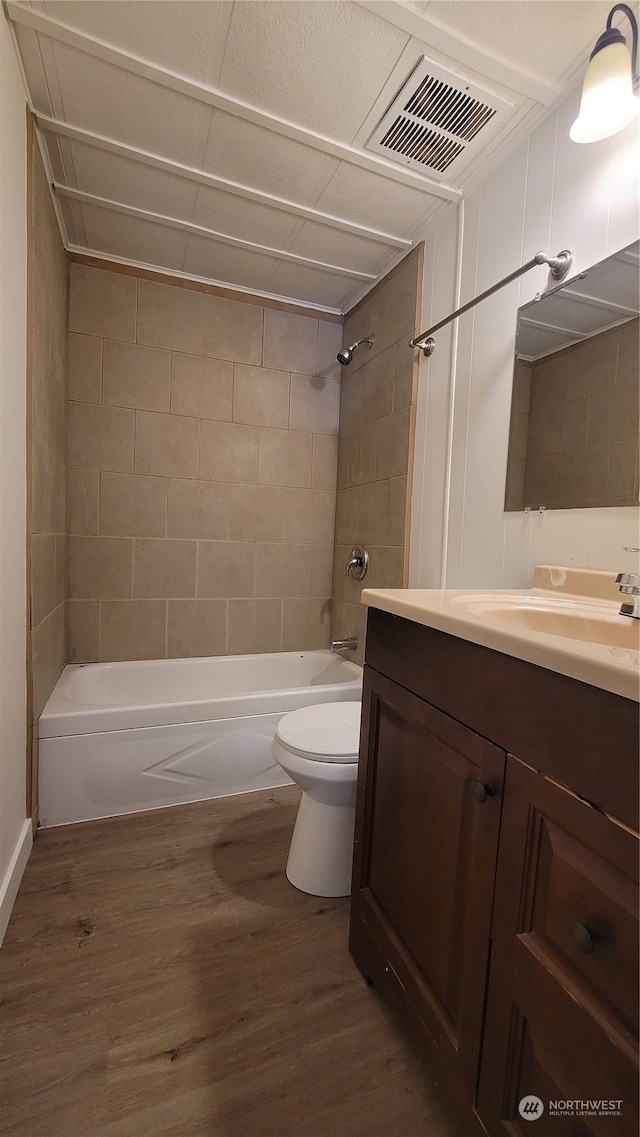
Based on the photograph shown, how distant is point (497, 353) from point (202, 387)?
59.8 inches

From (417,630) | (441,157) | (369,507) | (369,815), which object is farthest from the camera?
(369,507)

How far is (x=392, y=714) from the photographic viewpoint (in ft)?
3.31

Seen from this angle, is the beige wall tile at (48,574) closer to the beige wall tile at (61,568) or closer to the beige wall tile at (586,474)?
the beige wall tile at (61,568)

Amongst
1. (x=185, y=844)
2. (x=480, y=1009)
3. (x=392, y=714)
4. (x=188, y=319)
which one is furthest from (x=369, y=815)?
(x=188, y=319)

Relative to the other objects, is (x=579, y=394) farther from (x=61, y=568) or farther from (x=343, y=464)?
(x=61, y=568)

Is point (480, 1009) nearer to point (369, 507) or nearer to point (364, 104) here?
point (369, 507)

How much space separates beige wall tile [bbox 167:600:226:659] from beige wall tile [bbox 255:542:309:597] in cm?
26

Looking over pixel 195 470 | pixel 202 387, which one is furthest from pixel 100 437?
pixel 202 387

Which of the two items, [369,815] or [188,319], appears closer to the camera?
[369,815]

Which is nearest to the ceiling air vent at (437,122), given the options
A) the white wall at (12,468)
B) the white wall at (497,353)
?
the white wall at (497,353)

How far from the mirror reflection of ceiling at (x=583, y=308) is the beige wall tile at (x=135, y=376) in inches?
67.1

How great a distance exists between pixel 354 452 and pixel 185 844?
1.95m

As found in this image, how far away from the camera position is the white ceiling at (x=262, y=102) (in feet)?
3.85

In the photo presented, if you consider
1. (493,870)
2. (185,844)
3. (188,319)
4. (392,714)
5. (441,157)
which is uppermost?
(441,157)
